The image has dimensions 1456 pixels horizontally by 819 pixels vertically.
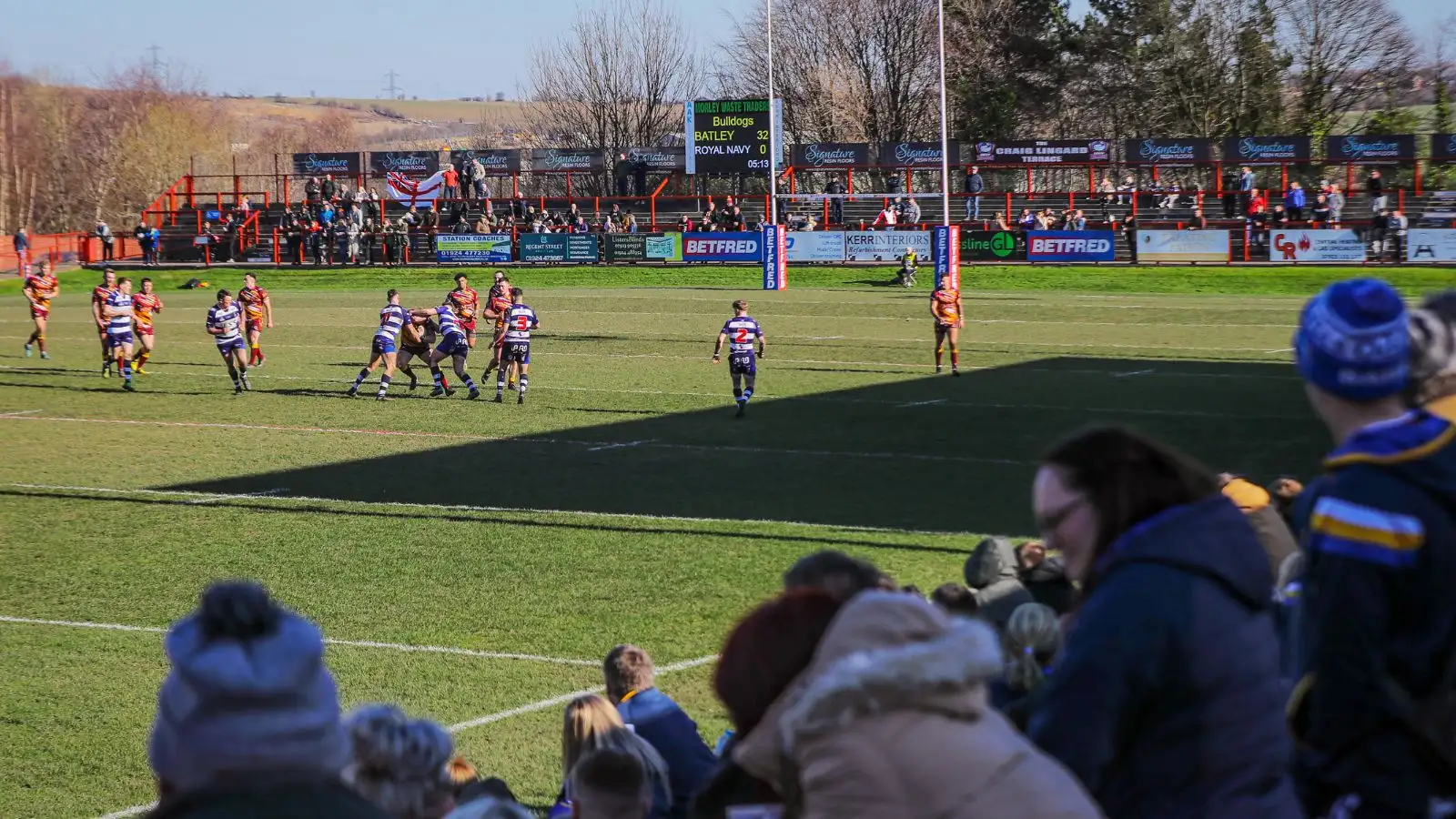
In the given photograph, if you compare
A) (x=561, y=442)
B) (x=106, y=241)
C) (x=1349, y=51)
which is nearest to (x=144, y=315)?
(x=561, y=442)

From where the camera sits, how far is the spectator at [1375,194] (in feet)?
154

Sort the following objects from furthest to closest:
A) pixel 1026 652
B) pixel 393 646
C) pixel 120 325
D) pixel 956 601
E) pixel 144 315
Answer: pixel 144 315
pixel 120 325
pixel 393 646
pixel 956 601
pixel 1026 652

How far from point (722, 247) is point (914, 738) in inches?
2066

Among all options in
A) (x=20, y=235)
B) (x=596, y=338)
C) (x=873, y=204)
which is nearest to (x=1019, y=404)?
(x=596, y=338)

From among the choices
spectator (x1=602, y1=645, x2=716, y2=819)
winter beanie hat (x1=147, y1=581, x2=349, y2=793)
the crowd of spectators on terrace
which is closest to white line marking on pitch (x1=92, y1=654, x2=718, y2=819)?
spectator (x1=602, y1=645, x2=716, y2=819)

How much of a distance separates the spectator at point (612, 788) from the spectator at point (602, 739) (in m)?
0.49

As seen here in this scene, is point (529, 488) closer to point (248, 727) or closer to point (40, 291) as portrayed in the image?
point (248, 727)

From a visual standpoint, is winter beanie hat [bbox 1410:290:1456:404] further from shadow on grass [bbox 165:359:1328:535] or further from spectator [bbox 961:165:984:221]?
spectator [bbox 961:165:984:221]

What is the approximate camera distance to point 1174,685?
3.24 metres

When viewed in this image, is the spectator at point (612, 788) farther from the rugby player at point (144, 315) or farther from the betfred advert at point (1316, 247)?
the betfred advert at point (1316, 247)

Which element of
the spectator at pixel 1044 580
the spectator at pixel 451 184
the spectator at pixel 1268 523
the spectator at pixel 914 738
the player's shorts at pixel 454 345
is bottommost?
the spectator at pixel 1044 580

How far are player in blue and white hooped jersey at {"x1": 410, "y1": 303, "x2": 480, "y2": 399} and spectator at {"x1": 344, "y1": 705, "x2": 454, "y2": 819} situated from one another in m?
23.4

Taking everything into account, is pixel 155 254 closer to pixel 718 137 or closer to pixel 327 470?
pixel 718 137

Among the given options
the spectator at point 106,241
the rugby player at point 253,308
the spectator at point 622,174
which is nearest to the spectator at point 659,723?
the rugby player at point 253,308
